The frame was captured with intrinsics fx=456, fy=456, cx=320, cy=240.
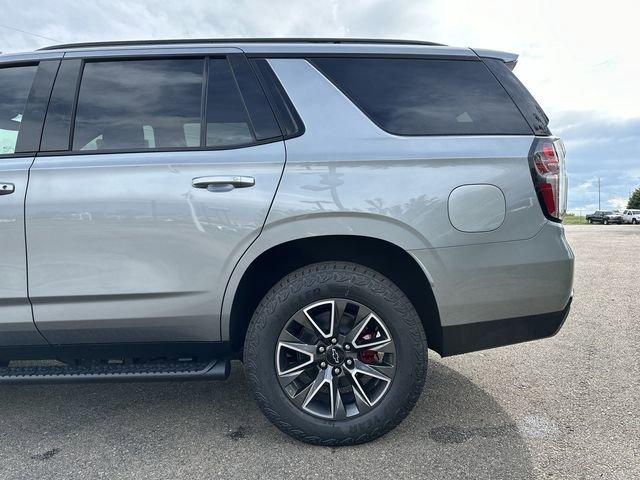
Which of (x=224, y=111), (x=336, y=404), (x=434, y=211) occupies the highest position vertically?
(x=224, y=111)

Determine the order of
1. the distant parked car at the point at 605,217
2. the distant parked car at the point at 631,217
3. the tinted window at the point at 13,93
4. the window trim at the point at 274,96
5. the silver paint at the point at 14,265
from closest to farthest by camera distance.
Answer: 1. the silver paint at the point at 14,265
2. the window trim at the point at 274,96
3. the tinted window at the point at 13,93
4. the distant parked car at the point at 631,217
5. the distant parked car at the point at 605,217

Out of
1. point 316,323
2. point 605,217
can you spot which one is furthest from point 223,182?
point 605,217

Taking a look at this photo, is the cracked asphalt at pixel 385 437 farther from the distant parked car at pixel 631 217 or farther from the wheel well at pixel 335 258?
the distant parked car at pixel 631 217

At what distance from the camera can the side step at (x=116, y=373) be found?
222 centimetres

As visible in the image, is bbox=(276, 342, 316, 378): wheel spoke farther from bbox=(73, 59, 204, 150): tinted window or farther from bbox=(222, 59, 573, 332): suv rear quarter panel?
bbox=(73, 59, 204, 150): tinted window

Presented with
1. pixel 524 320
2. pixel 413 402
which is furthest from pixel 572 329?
pixel 413 402

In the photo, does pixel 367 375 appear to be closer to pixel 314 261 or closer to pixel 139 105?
pixel 314 261

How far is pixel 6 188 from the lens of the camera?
2240 mm

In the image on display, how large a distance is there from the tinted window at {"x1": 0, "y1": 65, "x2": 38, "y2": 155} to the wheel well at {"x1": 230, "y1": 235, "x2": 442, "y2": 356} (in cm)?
151

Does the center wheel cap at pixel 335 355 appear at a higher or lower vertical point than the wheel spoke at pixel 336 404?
higher

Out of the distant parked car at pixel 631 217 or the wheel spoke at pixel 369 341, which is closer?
the wheel spoke at pixel 369 341

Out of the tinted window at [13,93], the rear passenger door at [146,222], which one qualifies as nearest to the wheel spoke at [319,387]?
the rear passenger door at [146,222]

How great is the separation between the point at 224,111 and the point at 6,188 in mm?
1130

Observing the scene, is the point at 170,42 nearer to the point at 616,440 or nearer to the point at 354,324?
the point at 354,324
